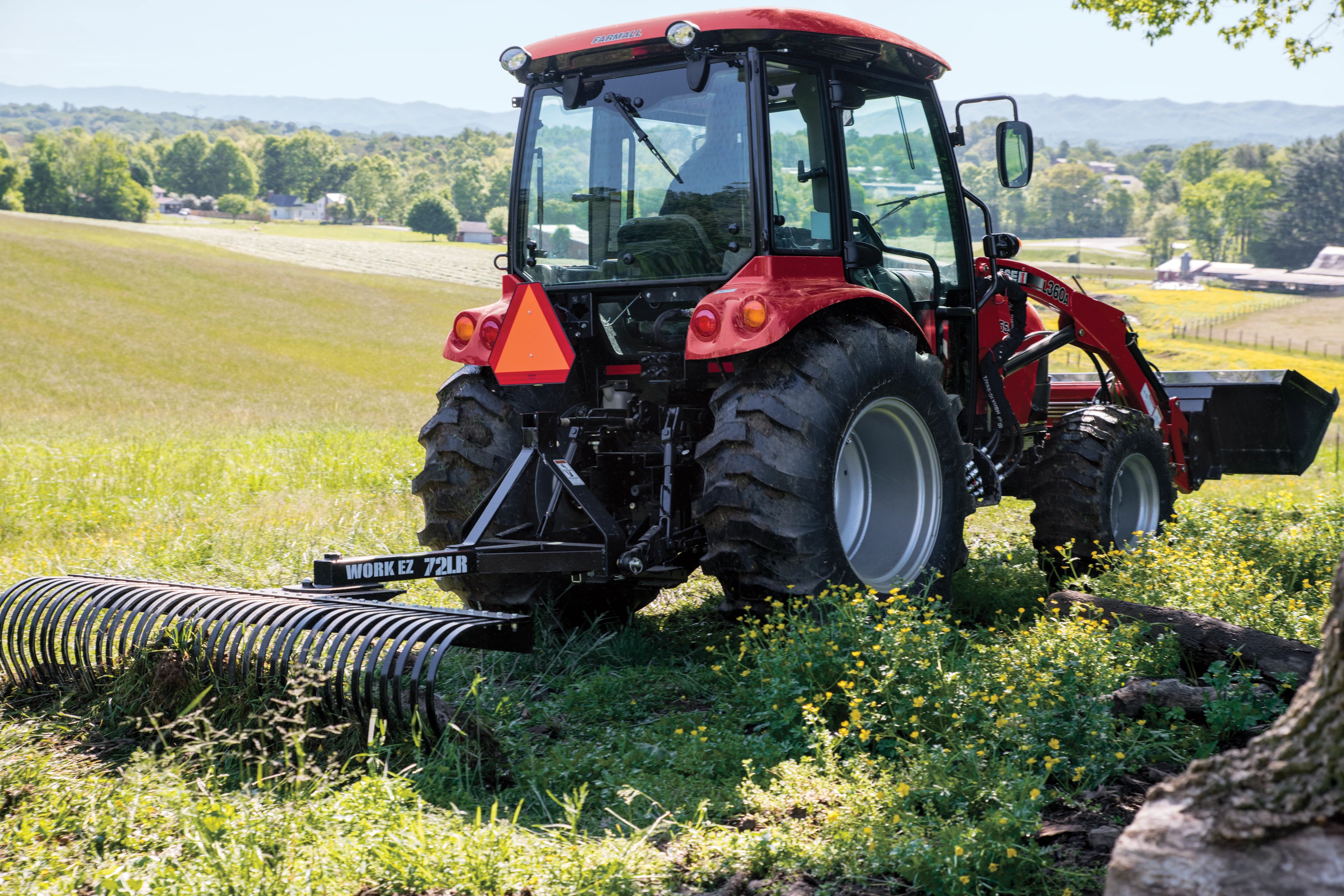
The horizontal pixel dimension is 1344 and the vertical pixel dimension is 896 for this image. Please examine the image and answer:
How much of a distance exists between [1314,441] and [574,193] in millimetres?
5489

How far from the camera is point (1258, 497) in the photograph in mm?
9555

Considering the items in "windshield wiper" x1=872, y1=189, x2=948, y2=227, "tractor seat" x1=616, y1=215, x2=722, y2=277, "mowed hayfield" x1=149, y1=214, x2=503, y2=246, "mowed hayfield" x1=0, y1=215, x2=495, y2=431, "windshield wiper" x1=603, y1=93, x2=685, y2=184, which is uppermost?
"mowed hayfield" x1=149, y1=214, x2=503, y2=246

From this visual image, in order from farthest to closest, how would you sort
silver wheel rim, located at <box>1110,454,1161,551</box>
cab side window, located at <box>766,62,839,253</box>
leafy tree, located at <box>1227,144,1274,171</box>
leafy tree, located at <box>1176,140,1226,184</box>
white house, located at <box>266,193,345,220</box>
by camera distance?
white house, located at <box>266,193,345,220</box>
leafy tree, located at <box>1176,140,1226,184</box>
leafy tree, located at <box>1227,144,1274,171</box>
silver wheel rim, located at <box>1110,454,1161,551</box>
cab side window, located at <box>766,62,839,253</box>

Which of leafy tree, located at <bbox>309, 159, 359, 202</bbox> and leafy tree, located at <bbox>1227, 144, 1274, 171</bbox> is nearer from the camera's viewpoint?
leafy tree, located at <bbox>1227, 144, 1274, 171</bbox>

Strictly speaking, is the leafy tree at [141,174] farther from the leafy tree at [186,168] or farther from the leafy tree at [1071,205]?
the leafy tree at [1071,205]

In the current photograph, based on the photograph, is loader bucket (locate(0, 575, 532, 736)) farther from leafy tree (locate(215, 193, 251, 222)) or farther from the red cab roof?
leafy tree (locate(215, 193, 251, 222))

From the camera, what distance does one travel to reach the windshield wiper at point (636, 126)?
16.0 feet

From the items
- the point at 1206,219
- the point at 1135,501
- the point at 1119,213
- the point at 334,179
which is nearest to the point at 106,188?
the point at 334,179

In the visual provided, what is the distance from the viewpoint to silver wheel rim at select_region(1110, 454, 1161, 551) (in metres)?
6.71

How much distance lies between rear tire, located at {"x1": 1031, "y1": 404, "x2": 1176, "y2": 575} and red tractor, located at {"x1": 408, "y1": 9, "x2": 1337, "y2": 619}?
769 mm

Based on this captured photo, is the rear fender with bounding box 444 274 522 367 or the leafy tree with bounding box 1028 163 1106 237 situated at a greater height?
the leafy tree with bounding box 1028 163 1106 237

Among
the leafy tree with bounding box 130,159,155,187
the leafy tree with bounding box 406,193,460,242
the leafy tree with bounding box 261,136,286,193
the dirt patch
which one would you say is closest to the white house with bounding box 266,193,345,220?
the leafy tree with bounding box 261,136,286,193

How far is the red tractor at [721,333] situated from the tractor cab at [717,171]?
0.04 ft

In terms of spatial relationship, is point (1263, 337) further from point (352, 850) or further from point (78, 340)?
point (352, 850)
